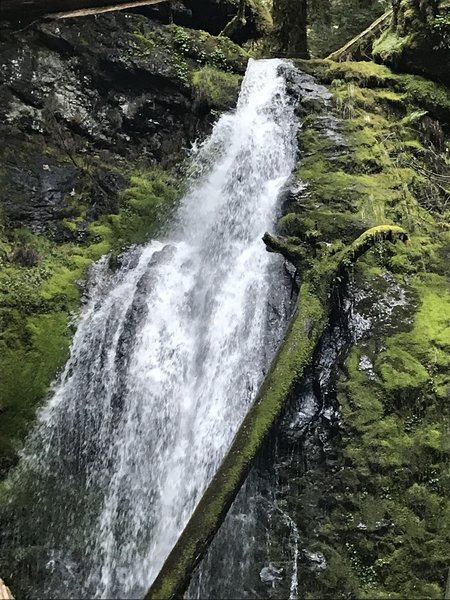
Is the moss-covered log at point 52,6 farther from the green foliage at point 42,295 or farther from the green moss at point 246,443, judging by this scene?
the green moss at point 246,443

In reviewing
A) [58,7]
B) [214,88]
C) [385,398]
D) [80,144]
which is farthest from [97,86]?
[385,398]

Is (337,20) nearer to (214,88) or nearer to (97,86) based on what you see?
(214,88)

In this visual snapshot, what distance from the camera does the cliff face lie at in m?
7.52

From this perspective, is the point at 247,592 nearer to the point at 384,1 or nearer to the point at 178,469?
the point at 178,469

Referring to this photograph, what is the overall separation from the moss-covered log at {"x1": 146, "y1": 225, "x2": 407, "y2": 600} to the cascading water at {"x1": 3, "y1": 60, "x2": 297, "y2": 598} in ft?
3.10

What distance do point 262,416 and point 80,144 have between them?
20.6 feet

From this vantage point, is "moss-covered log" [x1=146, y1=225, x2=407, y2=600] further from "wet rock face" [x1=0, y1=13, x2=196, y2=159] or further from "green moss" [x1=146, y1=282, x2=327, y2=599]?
"wet rock face" [x1=0, y1=13, x2=196, y2=159]

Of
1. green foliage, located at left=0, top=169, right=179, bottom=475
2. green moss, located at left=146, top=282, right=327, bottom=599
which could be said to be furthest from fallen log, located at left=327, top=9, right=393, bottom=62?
green moss, located at left=146, top=282, right=327, bottom=599

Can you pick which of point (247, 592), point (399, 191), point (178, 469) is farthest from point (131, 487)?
point (399, 191)

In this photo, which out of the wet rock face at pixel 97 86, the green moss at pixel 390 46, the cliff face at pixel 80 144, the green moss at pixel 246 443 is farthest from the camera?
the green moss at pixel 390 46

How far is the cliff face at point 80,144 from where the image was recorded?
7.52 metres

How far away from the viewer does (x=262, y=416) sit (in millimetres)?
4898

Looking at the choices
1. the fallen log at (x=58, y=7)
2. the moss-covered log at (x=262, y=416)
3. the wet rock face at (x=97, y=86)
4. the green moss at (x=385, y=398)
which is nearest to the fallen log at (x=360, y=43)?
the wet rock face at (x=97, y=86)

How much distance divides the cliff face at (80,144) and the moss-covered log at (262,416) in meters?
3.28
